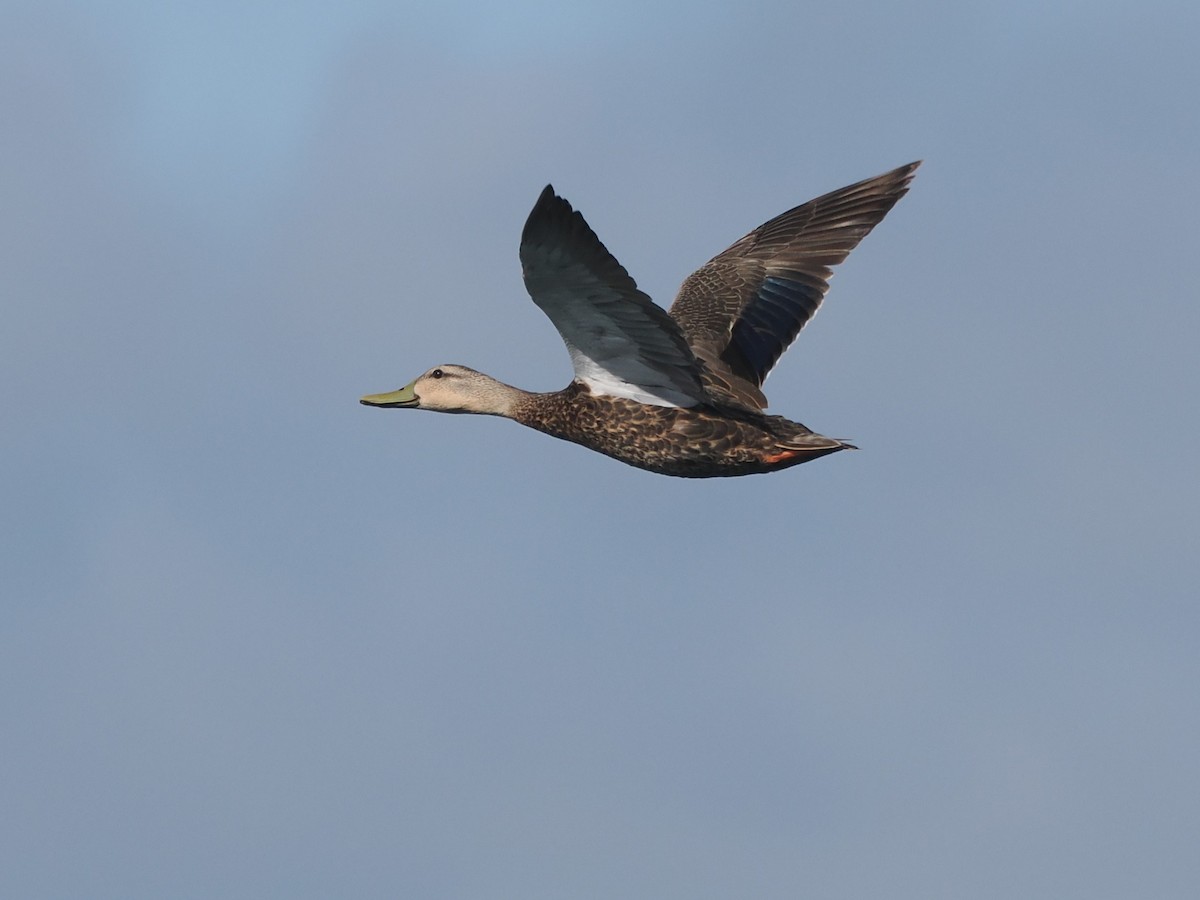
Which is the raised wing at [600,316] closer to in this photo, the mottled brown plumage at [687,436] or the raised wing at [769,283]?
the mottled brown plumage at [687,436]

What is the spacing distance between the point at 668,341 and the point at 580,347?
43.9 inches

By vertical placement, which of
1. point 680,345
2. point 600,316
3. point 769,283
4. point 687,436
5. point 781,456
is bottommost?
point 781,456

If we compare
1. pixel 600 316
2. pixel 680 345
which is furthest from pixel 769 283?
pixel 600 316

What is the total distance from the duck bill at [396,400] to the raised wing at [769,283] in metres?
3.15

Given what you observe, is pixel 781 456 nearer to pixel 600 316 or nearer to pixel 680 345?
pixel 680 345

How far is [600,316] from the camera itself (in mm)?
17797

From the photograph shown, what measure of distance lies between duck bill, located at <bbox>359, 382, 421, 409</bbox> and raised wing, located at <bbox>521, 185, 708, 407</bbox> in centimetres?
289

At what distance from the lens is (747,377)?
2105 cm

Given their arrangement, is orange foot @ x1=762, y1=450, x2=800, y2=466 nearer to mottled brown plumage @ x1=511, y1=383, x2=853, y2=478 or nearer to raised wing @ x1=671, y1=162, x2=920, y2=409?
mottled brown plumage @ x1=511, y1=383, x2=853, y2=478

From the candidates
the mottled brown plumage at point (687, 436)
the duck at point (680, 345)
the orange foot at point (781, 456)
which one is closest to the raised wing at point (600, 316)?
the duck at point (680, 345)

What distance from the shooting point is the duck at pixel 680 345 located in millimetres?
16953

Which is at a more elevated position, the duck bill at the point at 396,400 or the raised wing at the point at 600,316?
the duck bill at the point at 396,400

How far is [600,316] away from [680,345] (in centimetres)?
79

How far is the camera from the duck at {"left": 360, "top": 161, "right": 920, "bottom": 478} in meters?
17.0
